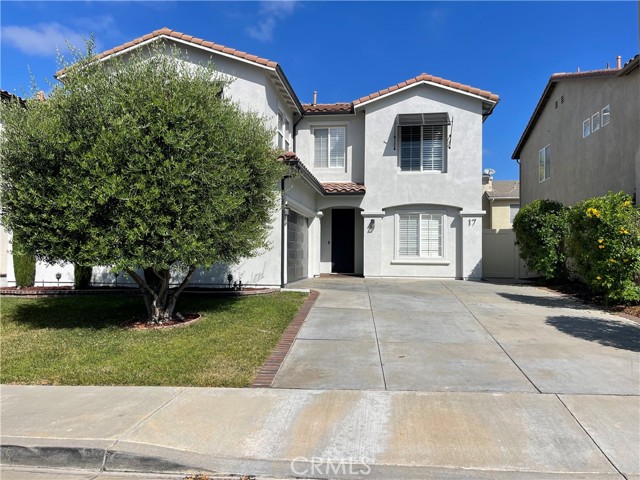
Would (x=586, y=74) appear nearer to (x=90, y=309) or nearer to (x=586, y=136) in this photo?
(x=586, y=136)

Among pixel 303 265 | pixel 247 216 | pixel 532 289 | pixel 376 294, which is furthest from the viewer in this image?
pixel 303 265

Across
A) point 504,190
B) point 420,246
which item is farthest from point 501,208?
point 420,246

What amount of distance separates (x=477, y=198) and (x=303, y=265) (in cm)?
688

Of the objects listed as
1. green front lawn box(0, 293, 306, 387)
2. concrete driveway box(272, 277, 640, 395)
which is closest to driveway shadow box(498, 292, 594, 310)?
concrete driveway box(272, 277, 640, 395)

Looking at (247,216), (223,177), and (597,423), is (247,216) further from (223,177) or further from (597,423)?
(597,423)

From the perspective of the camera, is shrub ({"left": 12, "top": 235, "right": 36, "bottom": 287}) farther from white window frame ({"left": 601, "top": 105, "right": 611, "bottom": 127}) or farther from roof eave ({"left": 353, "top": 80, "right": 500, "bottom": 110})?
white window frame ({"left": 601, "top": 105, "right": 611, "bottom": 127})

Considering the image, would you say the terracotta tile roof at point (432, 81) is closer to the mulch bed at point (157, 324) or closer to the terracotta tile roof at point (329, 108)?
the terracotta tile roof at point (329, 108)

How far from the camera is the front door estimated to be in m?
18.1

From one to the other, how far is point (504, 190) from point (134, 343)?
2675cm

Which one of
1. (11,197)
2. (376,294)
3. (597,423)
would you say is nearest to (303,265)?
(376,294)

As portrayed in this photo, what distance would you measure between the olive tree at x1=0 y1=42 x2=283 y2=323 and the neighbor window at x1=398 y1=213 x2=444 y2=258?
33.8ft

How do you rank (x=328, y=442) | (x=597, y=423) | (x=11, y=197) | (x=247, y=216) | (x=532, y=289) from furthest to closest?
1. (x=532, y=289)
2. (x=247, y=216)
3. (x=11, y=197)
4. (x=597, y=423)
5. (x=328, y=442)

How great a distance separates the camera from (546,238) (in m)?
14.0

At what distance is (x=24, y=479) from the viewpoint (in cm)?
362
